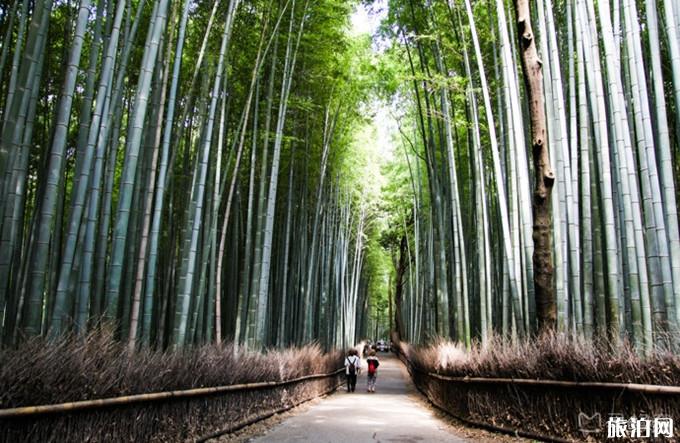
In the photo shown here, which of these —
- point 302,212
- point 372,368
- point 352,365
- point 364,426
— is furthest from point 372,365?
point 364,426

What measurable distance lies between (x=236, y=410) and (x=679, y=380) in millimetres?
3690

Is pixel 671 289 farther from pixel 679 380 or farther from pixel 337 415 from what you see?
pixel 337 415

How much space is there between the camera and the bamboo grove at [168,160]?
3.62m

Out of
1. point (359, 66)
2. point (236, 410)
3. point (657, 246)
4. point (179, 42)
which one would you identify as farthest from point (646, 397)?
point (359, 66)

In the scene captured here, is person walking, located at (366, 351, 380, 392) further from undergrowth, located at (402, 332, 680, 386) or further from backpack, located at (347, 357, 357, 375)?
undergrowth, located at (402, 332, 680, 386)

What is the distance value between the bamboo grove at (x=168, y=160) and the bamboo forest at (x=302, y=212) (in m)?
0.03

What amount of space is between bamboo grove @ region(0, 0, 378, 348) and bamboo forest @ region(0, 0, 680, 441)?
32 millimetres

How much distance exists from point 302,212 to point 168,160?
480 centimetres

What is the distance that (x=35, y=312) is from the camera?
10.4 feet

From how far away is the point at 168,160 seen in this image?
5.24m

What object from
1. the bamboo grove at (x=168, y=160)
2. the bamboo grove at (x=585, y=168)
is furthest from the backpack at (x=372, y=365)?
the bamboo grove at (x=585, y=168)

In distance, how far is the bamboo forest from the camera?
10.8 feet

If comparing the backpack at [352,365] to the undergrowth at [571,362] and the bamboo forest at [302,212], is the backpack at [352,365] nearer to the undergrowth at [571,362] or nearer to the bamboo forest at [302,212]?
the bamboo forest at [302,212]

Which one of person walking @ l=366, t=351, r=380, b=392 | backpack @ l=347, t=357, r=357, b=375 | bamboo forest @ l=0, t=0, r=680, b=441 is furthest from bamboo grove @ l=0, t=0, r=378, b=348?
person walking @ l=366, t=351, r=380, b=392
